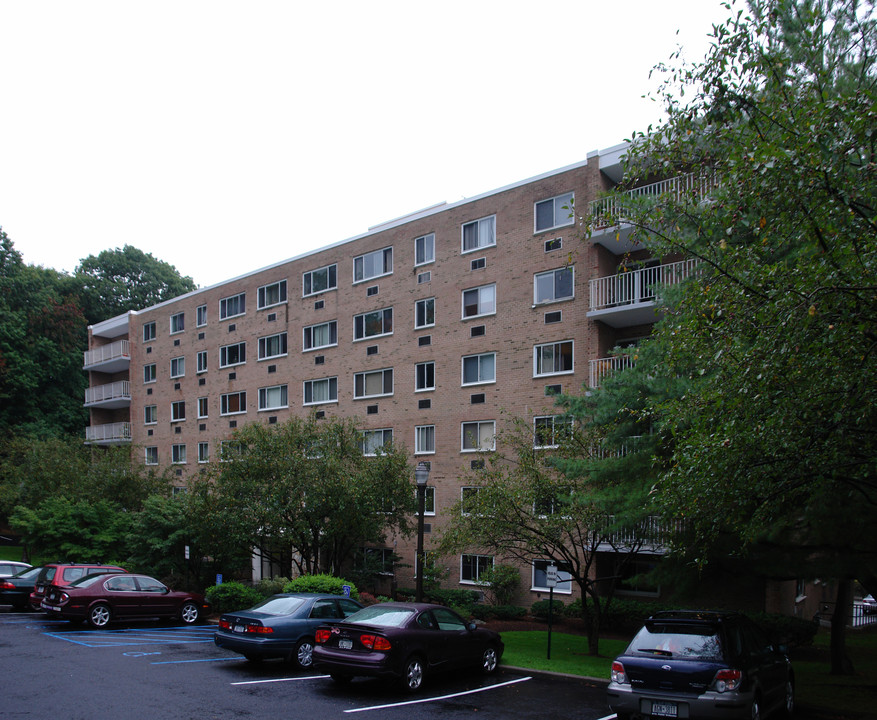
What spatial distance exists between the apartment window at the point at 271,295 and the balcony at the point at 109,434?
1449 cm

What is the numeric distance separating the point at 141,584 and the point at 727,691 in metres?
15.7

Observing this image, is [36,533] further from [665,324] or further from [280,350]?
[665,324]

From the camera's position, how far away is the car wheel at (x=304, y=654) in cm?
1401

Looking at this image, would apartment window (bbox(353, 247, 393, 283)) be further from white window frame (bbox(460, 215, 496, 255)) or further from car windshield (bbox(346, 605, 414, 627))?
car windshield (bbox(346, 605, 414, 627))

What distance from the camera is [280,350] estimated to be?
37062mm

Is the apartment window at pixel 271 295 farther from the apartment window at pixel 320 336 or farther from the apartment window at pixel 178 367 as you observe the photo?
the apartment window at pixel 178 367

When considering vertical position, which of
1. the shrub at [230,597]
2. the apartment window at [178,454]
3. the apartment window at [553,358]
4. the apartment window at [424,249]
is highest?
the apartment window at [424,249]

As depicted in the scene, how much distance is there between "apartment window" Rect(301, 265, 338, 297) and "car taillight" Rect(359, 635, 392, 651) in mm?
23966

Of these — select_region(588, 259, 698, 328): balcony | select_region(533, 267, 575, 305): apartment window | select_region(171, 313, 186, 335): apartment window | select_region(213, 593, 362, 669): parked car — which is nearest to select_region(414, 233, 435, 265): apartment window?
select_region(533, 267, 575, 305): apartment window

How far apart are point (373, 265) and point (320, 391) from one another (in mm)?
6392

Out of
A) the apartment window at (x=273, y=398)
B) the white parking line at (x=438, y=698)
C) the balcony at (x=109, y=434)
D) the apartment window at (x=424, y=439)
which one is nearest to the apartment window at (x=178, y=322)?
the balcony at (x=109, y=434)

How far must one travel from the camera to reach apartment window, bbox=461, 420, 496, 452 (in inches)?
1083

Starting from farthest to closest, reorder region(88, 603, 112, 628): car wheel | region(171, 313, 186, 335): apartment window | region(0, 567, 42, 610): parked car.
Answer: region(171, 313, 186, 335): apartment window < region(0, 567, 42, 610): parked car < region(88, 603, 112, 628): car wheel

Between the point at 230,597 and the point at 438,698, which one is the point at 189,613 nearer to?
the point at 230,597
